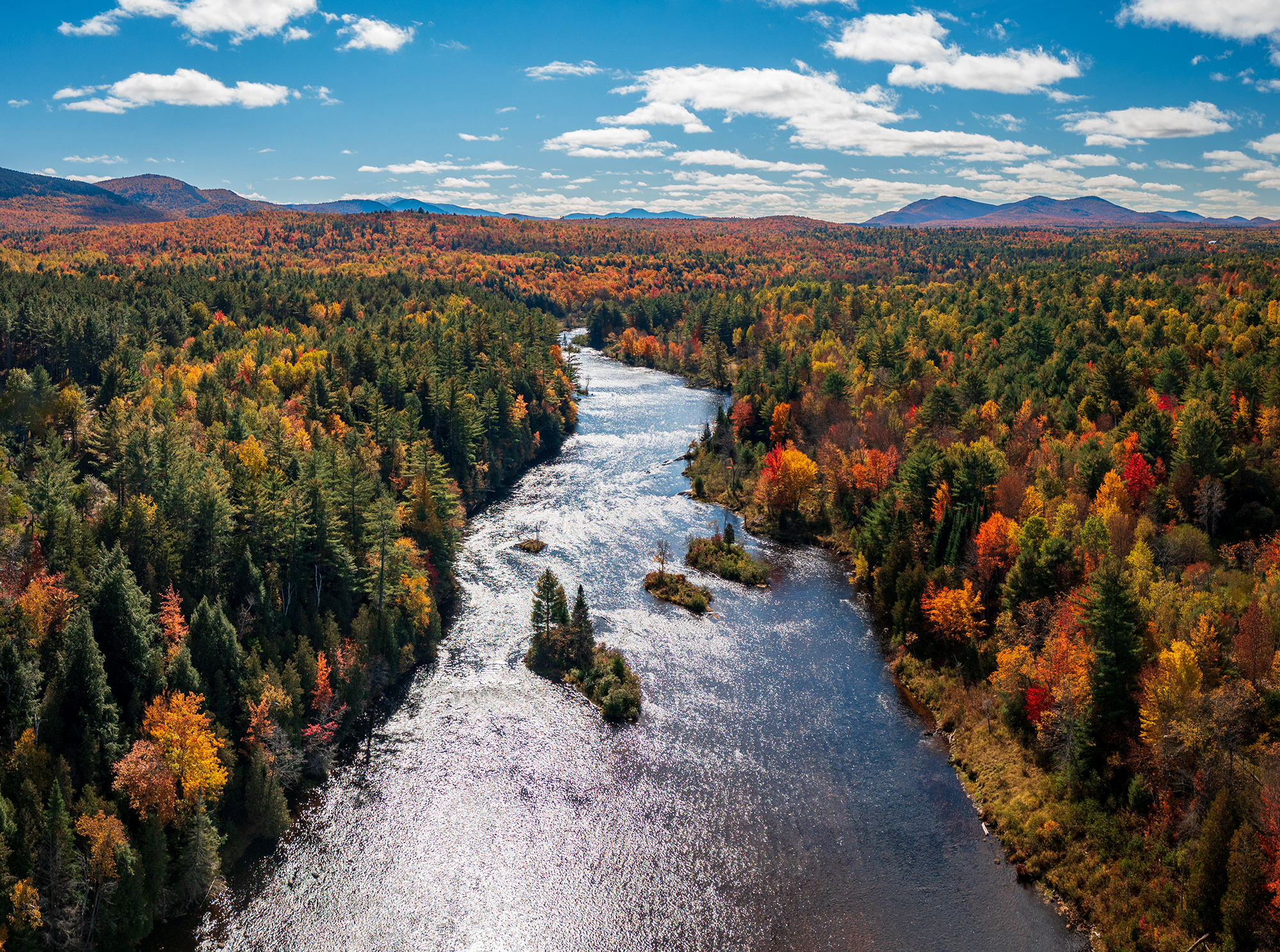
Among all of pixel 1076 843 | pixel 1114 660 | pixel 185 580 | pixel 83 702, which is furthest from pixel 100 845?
pixel 1114 660

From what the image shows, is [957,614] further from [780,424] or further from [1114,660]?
[780,424]

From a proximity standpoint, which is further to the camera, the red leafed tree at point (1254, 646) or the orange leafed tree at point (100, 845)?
the red leafed tree at point (1254, 646)

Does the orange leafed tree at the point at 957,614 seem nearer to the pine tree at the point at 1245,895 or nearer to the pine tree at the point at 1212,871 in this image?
the pine tree at the point at 1212,871

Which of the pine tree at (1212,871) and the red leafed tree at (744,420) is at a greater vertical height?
the red leafed tree at (744,420)

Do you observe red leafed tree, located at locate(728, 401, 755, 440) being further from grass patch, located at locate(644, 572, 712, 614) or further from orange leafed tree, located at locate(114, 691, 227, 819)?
orange leafed tree, located at locate(114, 691, 227, 819)

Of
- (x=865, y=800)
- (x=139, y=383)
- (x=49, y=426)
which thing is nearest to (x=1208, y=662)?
(x=865, y=800)

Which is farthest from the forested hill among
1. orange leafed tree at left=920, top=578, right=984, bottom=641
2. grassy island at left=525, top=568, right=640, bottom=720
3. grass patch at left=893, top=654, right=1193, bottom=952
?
grass patch at left=893, top=654, right=1193, bottom=952

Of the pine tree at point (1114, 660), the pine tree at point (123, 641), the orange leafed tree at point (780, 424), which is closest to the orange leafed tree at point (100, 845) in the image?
the pine tree at point (123, 641)
